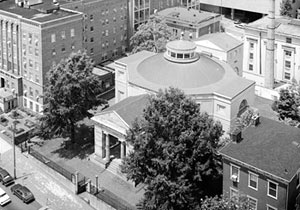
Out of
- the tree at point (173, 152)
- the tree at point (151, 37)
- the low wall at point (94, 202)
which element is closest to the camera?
the tree at point (173, 152)

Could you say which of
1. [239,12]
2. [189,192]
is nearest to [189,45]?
[189,192]

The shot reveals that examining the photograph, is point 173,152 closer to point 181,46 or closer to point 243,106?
point 243,106

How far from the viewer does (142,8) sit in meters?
123

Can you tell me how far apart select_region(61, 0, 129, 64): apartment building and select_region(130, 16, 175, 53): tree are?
6.42 metres

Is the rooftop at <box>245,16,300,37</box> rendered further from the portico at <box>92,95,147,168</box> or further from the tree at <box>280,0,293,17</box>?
the portico at <box>92,95,147,168</box>

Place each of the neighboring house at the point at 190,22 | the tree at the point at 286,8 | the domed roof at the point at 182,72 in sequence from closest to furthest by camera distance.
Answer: the domed roof at the point at 182,72 < the neighboring house at the point at 190,22 < the tree at the point at 286,8

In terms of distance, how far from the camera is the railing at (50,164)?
3049 inches

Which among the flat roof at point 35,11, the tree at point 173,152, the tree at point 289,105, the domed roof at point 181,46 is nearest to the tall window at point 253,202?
the tree at point 173,152

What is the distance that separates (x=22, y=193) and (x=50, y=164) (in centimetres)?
759

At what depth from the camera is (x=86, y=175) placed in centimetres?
7881

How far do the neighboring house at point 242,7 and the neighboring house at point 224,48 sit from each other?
51445 mm

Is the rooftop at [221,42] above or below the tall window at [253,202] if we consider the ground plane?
above

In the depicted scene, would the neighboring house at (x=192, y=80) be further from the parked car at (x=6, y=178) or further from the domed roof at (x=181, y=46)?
the parked car at (x=6, y=178)

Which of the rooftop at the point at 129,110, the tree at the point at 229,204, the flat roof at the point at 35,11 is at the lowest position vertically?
the tree at the point at 229,204
